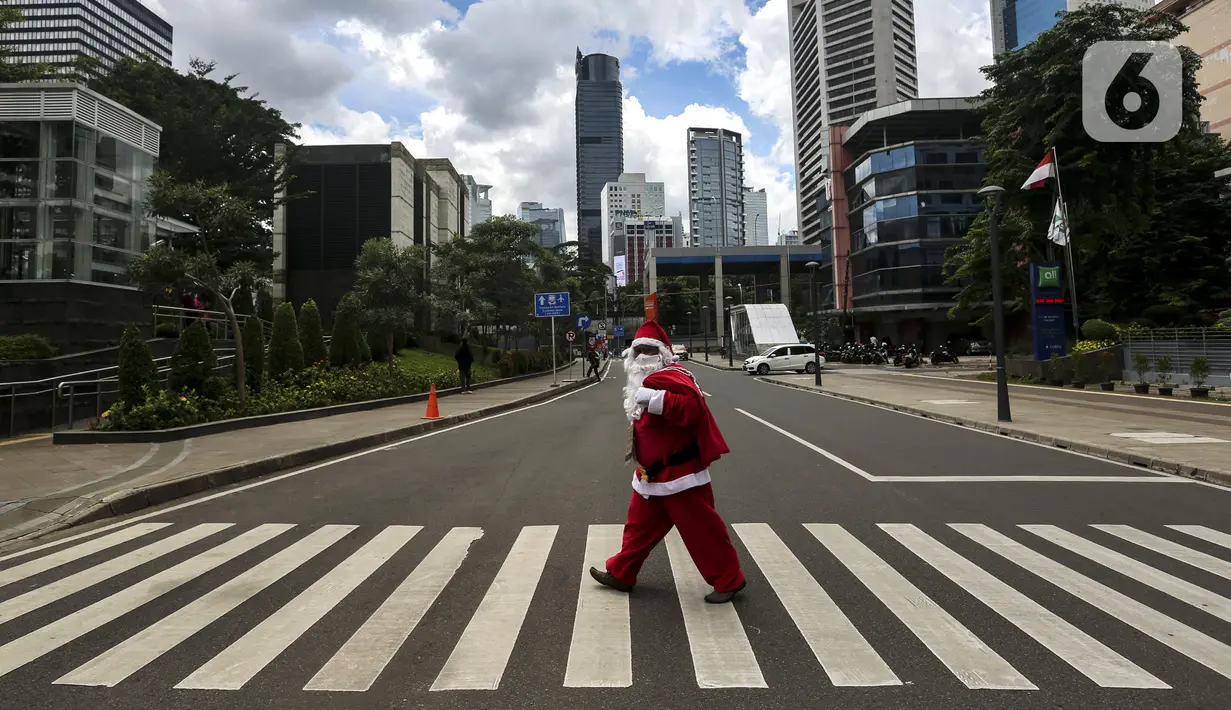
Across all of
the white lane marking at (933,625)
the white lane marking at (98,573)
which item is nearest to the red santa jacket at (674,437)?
the white lane marking at (933,625)

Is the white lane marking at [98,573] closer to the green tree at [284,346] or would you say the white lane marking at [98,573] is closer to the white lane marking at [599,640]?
the white lane marking at [599,640]

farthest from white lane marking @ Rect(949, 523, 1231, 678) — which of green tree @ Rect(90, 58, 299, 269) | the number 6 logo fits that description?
Answer: green tree @ Rect(90, 58, 299, 269)

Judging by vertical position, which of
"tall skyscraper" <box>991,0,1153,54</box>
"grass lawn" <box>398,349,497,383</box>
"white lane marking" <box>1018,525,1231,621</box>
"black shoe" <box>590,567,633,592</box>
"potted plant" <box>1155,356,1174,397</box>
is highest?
"tall skyscraper" <box>991,0,1153,54</box>

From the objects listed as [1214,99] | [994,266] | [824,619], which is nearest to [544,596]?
[824,619]

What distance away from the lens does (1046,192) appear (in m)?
28.0

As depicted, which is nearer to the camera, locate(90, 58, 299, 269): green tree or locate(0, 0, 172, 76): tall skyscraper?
locate(90, 58, 299, 269): green tree

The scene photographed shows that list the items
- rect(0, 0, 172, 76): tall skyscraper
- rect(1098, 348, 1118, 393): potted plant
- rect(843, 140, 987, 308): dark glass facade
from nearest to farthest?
rect(1098, 348, 1118, 393): potted plant → rect(843, 140, 987, 308): dark glass facade → rect(0, 0, 172, 76): tall skyscraper

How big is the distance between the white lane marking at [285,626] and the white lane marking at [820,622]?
266cm

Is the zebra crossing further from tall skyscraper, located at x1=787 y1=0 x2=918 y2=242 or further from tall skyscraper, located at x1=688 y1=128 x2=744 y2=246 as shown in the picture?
tall skyscraper, located at x1=688 y1=128 x2=744 y2=246

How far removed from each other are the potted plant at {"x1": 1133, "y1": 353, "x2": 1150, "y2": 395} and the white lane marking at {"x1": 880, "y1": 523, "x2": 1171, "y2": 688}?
61.7 feet

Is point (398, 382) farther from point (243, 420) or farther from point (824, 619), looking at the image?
point (824, 619)

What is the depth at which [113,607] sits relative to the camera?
4238mm

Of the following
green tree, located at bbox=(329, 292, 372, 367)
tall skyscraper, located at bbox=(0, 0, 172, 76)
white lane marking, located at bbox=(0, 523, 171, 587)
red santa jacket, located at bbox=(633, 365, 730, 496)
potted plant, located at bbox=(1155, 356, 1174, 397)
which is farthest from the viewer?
tall skyscraper, located at bbox=(0, 0, 172, 76)

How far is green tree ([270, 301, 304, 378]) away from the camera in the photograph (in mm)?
18484
